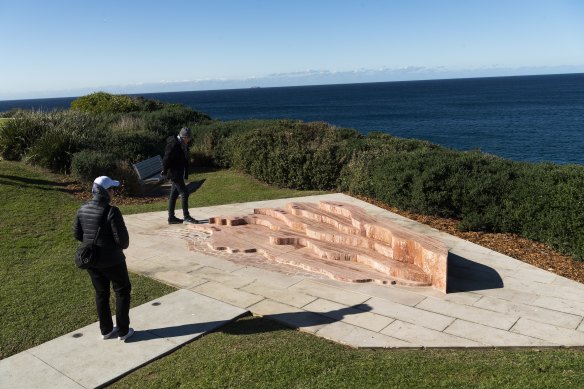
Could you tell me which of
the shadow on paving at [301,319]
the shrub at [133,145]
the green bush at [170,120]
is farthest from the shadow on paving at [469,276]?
the green bush at [170,120]

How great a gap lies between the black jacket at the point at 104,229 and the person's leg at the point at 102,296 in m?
0.24

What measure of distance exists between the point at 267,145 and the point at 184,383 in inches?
408

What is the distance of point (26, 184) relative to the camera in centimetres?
1197

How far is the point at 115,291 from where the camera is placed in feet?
15.4

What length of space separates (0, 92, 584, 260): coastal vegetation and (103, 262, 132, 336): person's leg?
601 cm

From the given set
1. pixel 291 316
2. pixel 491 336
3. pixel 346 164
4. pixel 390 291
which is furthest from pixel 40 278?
pixel 346 164

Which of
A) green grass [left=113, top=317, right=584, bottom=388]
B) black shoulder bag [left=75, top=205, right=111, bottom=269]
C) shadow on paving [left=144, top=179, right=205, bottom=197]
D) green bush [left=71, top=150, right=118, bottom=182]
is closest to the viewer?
green grass [left=113, top=317, right=584, bottom=388]

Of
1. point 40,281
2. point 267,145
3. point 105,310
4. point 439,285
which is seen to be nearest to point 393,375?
point 439,285

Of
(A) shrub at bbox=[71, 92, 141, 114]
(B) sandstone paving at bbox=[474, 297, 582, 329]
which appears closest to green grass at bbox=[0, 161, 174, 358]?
(B) sandstone paving at bbox=[474, 297, 582, 329]

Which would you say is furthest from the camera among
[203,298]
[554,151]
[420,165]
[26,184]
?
[554,151]

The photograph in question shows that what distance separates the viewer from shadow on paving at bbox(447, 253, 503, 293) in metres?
6.18

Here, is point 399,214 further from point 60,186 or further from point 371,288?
point 60,186

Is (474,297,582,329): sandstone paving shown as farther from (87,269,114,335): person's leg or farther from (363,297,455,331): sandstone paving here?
(87,269,114,335): person's leg

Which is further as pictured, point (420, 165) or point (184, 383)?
point (420, 165)
